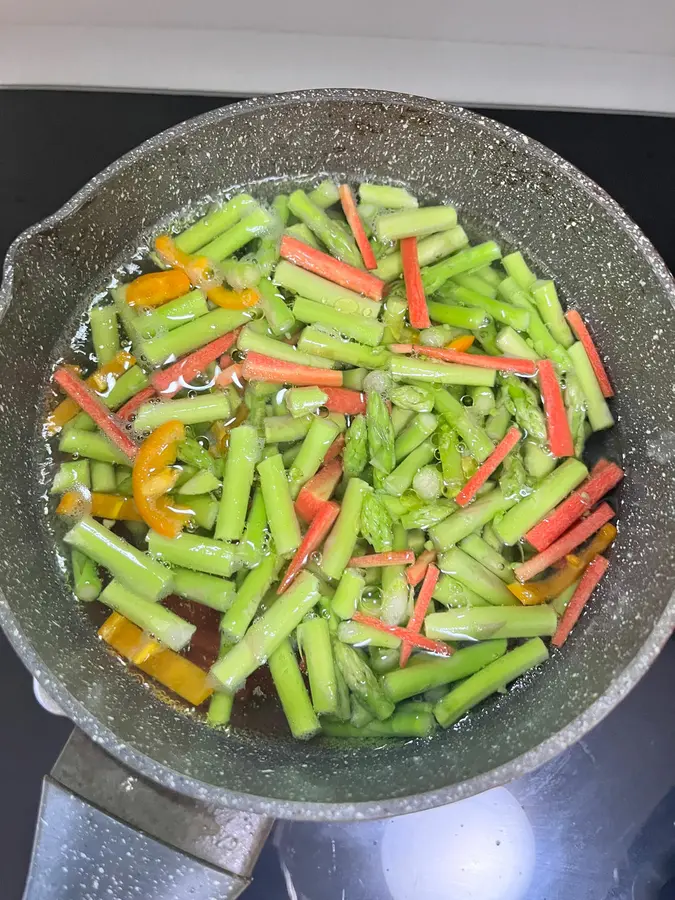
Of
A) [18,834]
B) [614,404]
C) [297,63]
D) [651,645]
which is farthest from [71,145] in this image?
[651,645]

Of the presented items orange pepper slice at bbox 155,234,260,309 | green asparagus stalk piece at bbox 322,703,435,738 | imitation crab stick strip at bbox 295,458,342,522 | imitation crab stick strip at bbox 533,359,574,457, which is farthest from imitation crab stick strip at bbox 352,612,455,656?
orange pepper slice at bbox 155,234,260,309

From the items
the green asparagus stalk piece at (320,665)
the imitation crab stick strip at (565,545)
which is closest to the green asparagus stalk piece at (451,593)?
the imitation crab stick strip at (565,545)

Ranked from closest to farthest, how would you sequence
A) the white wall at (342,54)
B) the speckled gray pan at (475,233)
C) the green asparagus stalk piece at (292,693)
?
1. the speckled gray pan at (475,233)
2. the green asparagus stalk piece at (292,693)
3. the white wall at (342,54)

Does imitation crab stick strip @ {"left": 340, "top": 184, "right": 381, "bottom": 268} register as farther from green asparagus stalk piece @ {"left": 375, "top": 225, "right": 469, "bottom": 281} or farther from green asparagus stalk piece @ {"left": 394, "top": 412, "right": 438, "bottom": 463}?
green asparagus stalk piece @ {"left": 394, "top": 412, "right": 438, "bottom": 463}

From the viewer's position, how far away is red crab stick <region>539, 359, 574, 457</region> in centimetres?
148

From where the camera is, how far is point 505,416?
1492 millimetres

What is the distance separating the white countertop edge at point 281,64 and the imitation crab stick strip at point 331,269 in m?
0.50

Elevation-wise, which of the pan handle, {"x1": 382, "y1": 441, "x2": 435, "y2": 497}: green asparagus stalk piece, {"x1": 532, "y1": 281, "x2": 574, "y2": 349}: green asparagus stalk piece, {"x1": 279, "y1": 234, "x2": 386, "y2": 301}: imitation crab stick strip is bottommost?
the pan handle

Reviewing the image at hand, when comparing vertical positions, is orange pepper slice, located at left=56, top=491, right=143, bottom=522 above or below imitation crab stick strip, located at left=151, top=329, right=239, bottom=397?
below

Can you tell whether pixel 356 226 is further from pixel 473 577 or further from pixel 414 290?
pixel 473 577

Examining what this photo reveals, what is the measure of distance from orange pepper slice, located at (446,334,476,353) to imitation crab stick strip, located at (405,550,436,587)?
440 millimetres

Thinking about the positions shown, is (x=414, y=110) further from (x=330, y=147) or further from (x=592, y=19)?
(x=592, y=19)

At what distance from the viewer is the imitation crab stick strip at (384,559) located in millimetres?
1378

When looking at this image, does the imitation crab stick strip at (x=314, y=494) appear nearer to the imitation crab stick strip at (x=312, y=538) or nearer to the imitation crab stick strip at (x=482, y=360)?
the imitation crab stick strip at (x=312, y=538)
